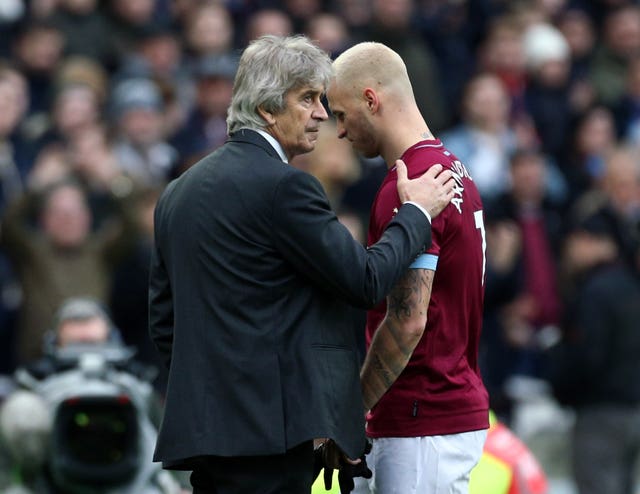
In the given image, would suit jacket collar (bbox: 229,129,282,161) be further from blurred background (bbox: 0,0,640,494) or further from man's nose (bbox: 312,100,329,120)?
blurred background (bbox: 0,0,640,494)

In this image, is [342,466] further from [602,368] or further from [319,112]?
[602,368]

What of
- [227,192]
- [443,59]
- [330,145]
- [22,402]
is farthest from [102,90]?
[227,192]

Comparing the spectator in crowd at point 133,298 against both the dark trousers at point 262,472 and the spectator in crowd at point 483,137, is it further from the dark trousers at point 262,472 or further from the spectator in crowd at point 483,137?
the dark trousers at point 262,472

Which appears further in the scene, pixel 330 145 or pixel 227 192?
pixel 330 145

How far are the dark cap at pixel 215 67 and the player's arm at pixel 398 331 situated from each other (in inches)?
261

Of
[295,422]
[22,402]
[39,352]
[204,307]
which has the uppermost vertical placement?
[204,307]

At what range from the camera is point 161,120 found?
456 inches

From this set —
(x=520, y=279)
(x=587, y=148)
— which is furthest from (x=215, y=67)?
(x=587, y=148)

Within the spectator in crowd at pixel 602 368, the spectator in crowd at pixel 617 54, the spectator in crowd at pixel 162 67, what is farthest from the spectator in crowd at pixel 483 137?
the spectator in crowd at pixel 617 54

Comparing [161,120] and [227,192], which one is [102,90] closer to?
[161,120]

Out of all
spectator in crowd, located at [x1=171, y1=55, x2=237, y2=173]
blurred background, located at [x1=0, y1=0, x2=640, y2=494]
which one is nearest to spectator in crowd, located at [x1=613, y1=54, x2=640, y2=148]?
blurred background, located at [x1=0, y1=0, x2=640, y2=494]

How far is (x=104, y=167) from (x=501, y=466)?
4.52 m

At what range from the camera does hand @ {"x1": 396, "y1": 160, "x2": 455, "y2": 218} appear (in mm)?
5066

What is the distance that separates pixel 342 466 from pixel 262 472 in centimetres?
32
